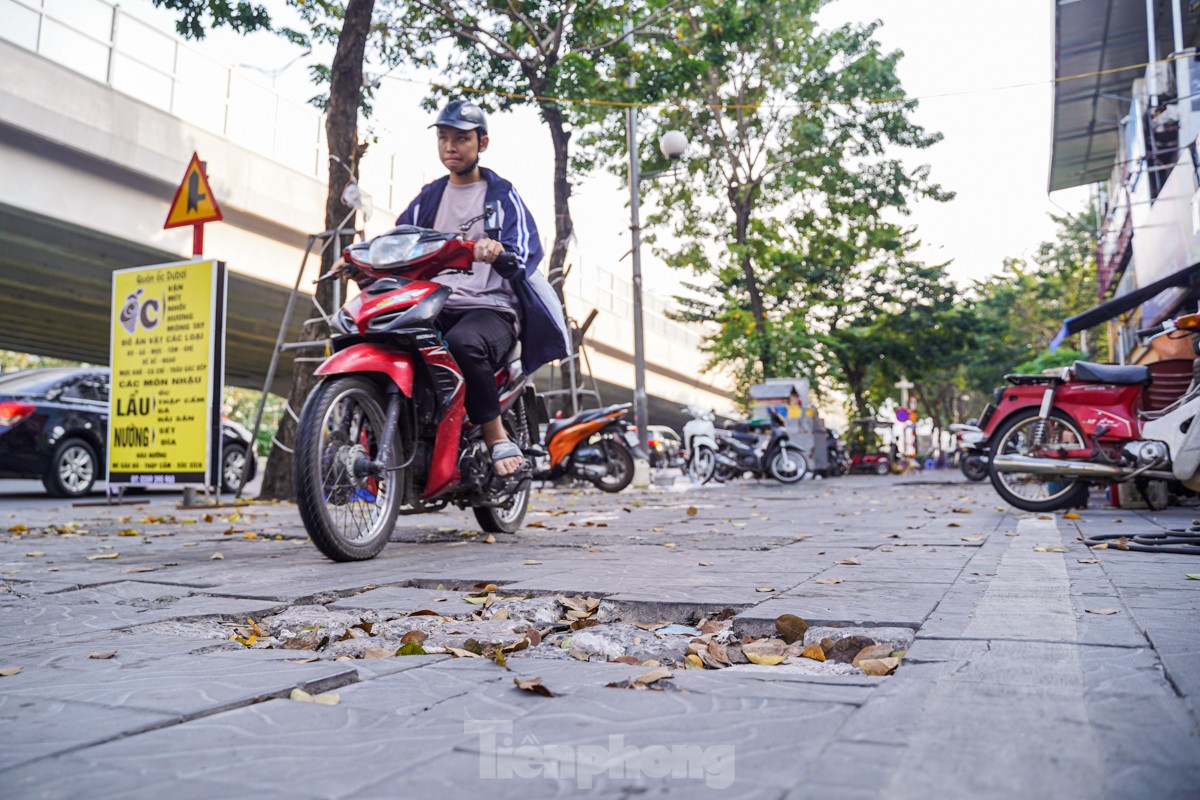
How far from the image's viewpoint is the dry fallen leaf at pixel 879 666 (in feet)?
6.15

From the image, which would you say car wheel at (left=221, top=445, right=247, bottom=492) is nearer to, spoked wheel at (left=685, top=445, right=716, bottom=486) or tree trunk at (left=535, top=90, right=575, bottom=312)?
tree trunk at (left=535, top=90, right=575, bottom=312)

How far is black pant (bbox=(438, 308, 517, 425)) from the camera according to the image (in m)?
4.45

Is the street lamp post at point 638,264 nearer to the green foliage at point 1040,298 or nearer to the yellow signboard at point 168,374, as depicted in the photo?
the yellow signboard at point 168,374

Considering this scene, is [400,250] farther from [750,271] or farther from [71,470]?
[750,271]

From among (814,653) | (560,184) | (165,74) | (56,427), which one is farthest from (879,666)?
(165,74)

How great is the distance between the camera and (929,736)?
1.38 m

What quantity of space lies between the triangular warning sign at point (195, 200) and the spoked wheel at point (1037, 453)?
6316 mm

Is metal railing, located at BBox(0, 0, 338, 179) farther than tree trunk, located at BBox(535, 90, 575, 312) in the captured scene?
No

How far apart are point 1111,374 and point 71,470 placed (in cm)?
1069

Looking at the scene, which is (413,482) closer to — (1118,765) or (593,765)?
(593,765)

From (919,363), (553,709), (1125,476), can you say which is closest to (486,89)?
(1125,476)

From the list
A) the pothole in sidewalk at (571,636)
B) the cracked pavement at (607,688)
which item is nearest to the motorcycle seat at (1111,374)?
the cracked pavement at (607,688)

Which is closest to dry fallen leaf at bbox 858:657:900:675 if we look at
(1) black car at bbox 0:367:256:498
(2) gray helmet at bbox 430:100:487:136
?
(2) gray helmet at bbox 430:100:487:136

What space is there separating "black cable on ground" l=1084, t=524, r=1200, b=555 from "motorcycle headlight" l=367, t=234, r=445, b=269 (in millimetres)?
3278
